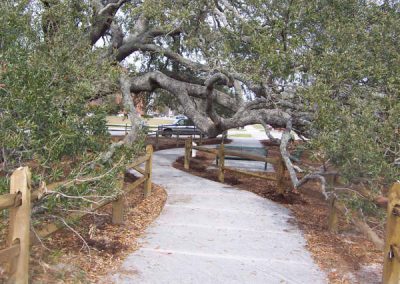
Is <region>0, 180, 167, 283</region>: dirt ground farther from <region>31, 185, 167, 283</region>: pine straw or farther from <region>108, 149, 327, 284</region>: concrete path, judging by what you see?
<region>108, 149, 327, 284</region>: concrete path

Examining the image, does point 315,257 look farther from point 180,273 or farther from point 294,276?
point 180,273

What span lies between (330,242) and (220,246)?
2005mm

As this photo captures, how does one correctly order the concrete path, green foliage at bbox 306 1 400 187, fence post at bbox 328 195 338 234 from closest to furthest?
the concrete path < green foliage at bbox 306 1 400 187 < fence post at bbox 328 195 338 234

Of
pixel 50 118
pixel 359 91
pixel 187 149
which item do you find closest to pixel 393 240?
pixel 50 118

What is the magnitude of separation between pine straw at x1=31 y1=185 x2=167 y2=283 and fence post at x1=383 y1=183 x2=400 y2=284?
318 centimetres

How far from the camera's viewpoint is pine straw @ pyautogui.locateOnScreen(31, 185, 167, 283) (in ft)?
16.5

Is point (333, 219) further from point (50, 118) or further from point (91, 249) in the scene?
point (50, 118)

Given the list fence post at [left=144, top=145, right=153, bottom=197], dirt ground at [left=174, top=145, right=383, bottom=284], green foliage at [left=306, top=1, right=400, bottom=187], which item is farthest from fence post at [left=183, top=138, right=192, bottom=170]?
green foliage at [left=306, top=1, right=400, bottom=187]

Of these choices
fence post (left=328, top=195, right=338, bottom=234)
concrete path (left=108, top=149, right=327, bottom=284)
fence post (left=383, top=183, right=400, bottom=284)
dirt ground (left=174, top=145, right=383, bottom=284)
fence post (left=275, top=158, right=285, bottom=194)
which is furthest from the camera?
fence post (left=275, top=158, right=285, bottom=194)

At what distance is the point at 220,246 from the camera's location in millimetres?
6844

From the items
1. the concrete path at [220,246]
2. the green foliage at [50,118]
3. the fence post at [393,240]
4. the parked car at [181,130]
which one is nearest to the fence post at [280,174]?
the concrete path at [220,246]

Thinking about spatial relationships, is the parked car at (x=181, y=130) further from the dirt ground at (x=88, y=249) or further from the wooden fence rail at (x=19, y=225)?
the wooden fence rail at (x=19, y=225)

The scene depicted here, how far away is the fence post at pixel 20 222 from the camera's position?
3.88 meters

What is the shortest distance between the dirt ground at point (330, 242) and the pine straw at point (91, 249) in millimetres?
2891
